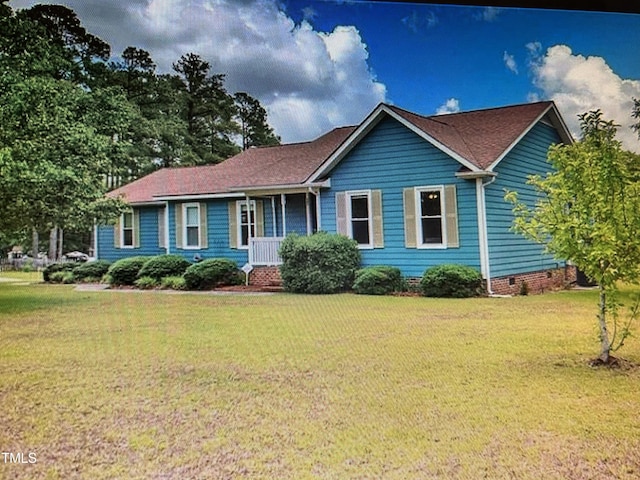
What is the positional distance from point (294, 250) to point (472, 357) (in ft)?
8.58

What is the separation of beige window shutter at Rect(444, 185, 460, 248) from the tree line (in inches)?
77.6

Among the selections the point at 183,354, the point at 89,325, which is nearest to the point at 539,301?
the point at 183,354

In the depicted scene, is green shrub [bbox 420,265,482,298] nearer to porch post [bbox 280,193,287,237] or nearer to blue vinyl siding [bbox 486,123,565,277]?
blue vinyl siding [bbox 486,123,565,277]

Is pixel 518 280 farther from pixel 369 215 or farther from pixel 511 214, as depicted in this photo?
pixel 369 215

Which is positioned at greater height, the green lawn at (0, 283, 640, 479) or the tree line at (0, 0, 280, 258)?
the tree line at (0, 0, 280, 258)

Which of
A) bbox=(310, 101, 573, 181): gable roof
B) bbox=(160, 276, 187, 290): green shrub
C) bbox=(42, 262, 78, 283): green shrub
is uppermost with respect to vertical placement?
bbox=(310, 101, 573, 181): gable roof

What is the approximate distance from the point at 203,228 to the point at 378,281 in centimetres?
142

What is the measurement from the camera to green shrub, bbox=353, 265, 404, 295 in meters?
3.79

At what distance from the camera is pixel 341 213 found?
5008mm

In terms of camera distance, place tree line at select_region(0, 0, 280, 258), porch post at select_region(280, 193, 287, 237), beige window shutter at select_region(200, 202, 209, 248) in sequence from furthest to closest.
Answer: porch post at select_region(280, 193, 287, 237)
beige window shutter at select_region(200, 202, 209, 248)
tree line at select_region(0, 0, 280, 258)

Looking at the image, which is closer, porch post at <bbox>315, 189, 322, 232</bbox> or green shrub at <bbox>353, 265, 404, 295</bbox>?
green shrub at <bbox>353, 265, 404, 295</bbox>

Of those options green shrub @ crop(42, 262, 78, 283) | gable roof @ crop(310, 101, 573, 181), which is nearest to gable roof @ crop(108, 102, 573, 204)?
gable roof @ crop(310, 101, 573, 181)

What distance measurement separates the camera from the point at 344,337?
2.62m

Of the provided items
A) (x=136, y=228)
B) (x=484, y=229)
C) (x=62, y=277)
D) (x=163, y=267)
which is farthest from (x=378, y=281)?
(x=62, y=277)
